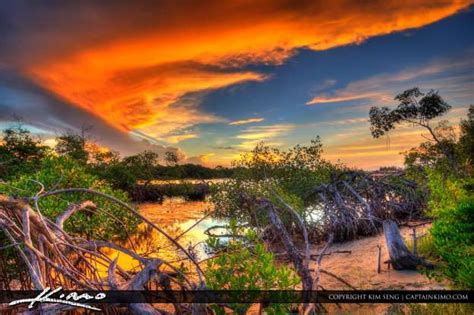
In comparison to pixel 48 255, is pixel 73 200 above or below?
above

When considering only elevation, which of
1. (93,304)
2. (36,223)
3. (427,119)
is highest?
(427,119)

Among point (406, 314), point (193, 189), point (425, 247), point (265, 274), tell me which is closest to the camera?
point (265, 274)

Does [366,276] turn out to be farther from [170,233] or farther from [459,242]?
[170,233]

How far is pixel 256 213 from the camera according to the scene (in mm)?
13758

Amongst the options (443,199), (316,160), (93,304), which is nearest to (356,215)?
(316,160)

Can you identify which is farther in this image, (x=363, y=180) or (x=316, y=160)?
(x=316, y=160)

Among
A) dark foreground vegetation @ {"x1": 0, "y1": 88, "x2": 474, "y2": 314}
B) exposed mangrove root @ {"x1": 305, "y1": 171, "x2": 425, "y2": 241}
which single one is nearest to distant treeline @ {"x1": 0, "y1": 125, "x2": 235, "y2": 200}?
dark foreground vegetation @ {"x1": 0, "y1": 88, "x2": 474, "y2": 314}

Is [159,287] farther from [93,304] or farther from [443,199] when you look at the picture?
[443,199]

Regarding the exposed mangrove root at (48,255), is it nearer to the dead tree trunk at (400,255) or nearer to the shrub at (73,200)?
the shrub at (73,200)

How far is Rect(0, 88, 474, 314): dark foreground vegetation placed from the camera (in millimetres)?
4211

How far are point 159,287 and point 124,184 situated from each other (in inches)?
1129

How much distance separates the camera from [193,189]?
37469 millimetres
